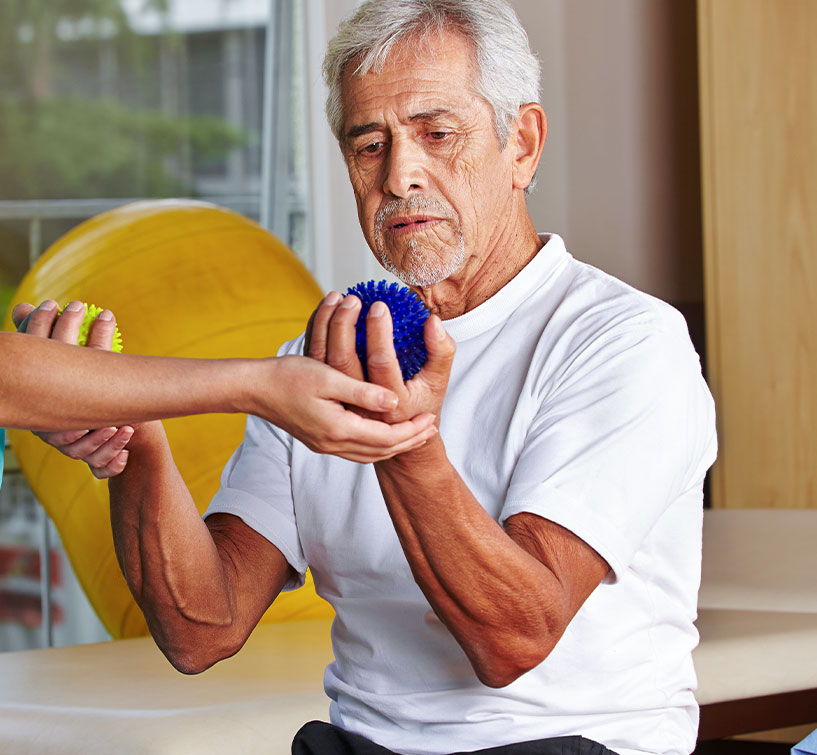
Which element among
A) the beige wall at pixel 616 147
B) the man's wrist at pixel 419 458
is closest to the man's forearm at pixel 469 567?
the man's wrist at pixel 419 458

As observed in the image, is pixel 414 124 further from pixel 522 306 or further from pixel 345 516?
pixel 345 516

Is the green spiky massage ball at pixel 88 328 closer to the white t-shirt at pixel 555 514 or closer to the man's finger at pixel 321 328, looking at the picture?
the man's finger at pixel 321 328

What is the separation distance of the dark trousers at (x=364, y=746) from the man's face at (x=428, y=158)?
1.52 feet

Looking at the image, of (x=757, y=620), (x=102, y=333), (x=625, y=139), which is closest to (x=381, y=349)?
(x=102, y=333)

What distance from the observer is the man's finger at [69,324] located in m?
0.84

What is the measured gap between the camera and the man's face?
3.67ft

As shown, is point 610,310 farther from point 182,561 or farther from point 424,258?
point 182,561

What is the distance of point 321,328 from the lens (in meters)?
0.79

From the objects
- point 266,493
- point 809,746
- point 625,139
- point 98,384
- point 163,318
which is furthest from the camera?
point 625,139

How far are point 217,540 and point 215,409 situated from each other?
43 centimetres

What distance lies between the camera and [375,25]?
112cm

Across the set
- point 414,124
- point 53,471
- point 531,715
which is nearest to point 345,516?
point 531,715

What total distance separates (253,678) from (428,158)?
0.83 m

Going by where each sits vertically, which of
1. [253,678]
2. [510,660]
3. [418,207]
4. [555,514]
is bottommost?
[253,678]
